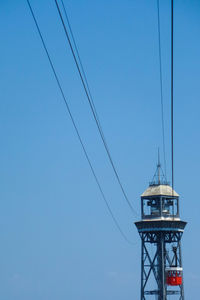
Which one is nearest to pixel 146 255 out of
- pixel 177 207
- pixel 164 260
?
pixel 164 260

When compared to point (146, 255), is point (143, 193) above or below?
above

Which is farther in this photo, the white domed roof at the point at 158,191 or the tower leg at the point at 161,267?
the white domed roof at the point at 158,191

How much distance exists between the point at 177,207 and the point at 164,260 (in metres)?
10.6

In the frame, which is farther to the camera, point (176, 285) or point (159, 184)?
point (159, 184)

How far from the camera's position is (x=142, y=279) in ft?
385

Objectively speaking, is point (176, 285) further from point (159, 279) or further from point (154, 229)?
point (154, 229)

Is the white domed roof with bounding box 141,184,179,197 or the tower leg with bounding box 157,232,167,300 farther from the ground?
the white domed roof with bounding box 141,184,179,197

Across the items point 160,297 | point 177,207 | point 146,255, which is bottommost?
point 160,297

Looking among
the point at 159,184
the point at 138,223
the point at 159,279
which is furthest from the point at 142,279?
the point at 159,184

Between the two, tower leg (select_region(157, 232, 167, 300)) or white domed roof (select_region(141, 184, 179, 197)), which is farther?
white domed roof (select_region(141, 184, 179, 197))

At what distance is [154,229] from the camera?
391 feet

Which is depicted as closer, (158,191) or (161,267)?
(161,267)

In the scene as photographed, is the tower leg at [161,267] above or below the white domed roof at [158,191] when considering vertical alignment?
below

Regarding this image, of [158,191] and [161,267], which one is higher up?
[158,191]
